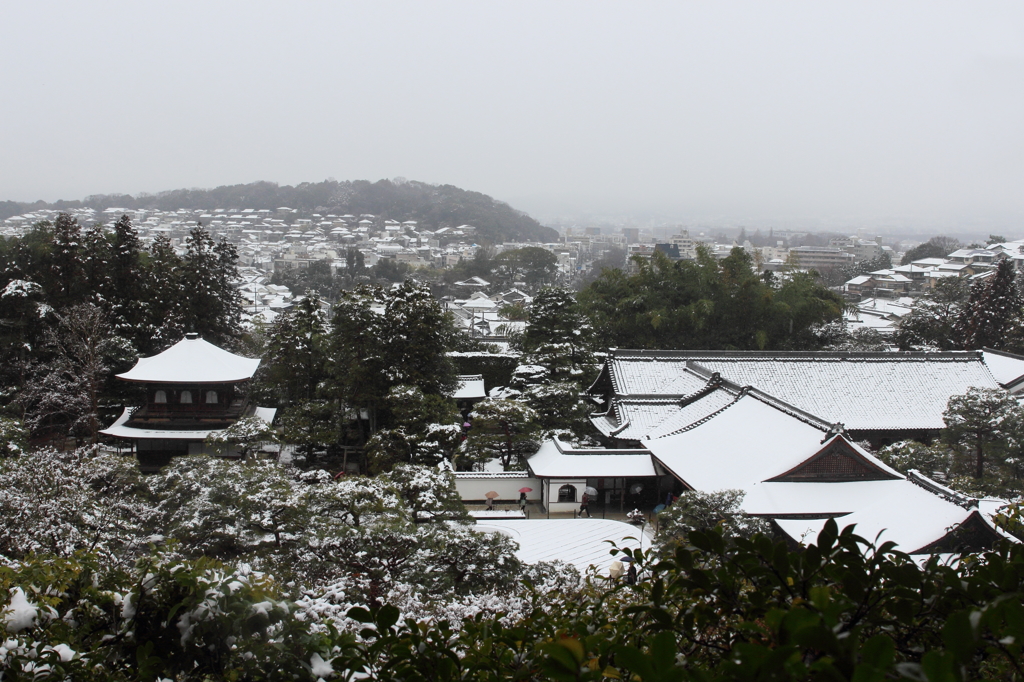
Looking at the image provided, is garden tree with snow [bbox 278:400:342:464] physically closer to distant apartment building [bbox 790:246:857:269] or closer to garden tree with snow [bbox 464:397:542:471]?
garden tree with snow [bbox 464:397:542:471]

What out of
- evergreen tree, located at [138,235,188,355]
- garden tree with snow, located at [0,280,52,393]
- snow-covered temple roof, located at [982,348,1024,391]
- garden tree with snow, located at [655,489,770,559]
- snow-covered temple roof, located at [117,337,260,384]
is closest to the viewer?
garden tree with snow, located at [655,489,770,559]

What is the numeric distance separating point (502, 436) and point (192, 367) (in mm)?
7851

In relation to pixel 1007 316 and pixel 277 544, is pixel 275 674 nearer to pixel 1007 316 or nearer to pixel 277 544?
pixel 277 544

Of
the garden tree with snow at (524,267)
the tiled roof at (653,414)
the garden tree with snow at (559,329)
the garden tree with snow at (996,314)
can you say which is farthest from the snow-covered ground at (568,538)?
the garden tree with snow at (524,267)

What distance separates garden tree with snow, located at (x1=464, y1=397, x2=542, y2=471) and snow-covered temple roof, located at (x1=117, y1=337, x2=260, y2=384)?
609 cm

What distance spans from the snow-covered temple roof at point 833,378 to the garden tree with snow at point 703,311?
5273 millimetres

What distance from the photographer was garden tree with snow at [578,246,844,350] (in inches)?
995

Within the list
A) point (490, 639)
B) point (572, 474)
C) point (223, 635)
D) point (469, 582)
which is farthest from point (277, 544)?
point (572, 474)

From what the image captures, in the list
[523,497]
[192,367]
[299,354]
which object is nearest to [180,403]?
[192,367]

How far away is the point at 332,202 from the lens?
150 meters

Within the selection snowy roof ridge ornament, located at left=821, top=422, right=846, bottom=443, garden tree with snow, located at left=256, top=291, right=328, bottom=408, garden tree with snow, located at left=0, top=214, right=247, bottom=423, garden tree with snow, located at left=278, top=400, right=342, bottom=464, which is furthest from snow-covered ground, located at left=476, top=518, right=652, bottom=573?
garden tree with snow, located at left=0, top=214, right=247, bottom=423

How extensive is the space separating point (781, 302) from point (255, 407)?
18028mm

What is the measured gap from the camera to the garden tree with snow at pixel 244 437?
14.3 metres

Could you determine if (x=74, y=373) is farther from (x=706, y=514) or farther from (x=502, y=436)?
(x=706, y=514)
